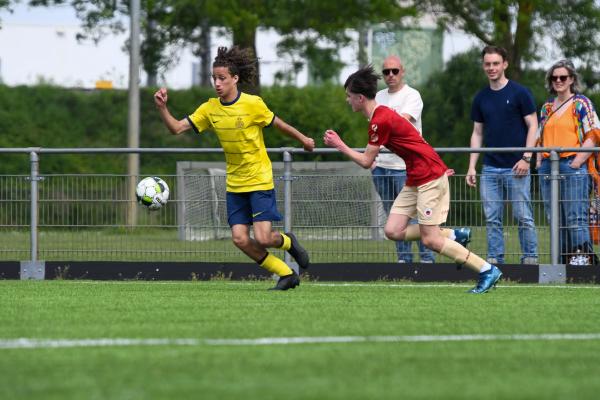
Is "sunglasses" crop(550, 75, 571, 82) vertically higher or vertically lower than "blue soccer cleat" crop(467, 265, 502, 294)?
higher

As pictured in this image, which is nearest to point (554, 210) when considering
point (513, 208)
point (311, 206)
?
point (513, 208)

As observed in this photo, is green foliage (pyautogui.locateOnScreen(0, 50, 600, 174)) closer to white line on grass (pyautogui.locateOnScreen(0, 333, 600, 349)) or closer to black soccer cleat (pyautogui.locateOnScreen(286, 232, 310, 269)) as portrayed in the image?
black soccer cleat (pyautogui.locateOnScreen(286, 232, 310, 269))

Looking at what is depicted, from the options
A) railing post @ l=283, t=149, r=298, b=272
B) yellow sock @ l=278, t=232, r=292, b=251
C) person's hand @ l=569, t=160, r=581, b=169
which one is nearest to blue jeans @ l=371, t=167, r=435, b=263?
railing post @ l=283, t=149, r=298, b=272

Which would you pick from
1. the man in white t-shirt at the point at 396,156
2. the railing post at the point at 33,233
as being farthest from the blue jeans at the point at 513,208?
the railing post at the point at 33,233

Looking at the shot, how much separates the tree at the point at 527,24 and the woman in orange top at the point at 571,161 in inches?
547

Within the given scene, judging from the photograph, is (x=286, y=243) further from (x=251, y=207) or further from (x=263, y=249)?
(x=251, y=207)

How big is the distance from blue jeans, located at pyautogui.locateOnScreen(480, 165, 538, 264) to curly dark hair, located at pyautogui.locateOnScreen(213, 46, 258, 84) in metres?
2.78

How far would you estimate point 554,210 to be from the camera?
1302 centimetres

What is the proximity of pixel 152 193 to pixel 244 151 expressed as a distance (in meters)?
2.11

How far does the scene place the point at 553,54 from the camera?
29.7 meters

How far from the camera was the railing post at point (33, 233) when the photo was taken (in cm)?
1384

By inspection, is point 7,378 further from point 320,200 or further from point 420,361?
point 320,200

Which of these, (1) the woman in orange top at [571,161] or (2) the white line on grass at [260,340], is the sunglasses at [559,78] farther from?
(2) the white line on grass at [260,340]

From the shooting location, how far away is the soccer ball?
13.2 m
